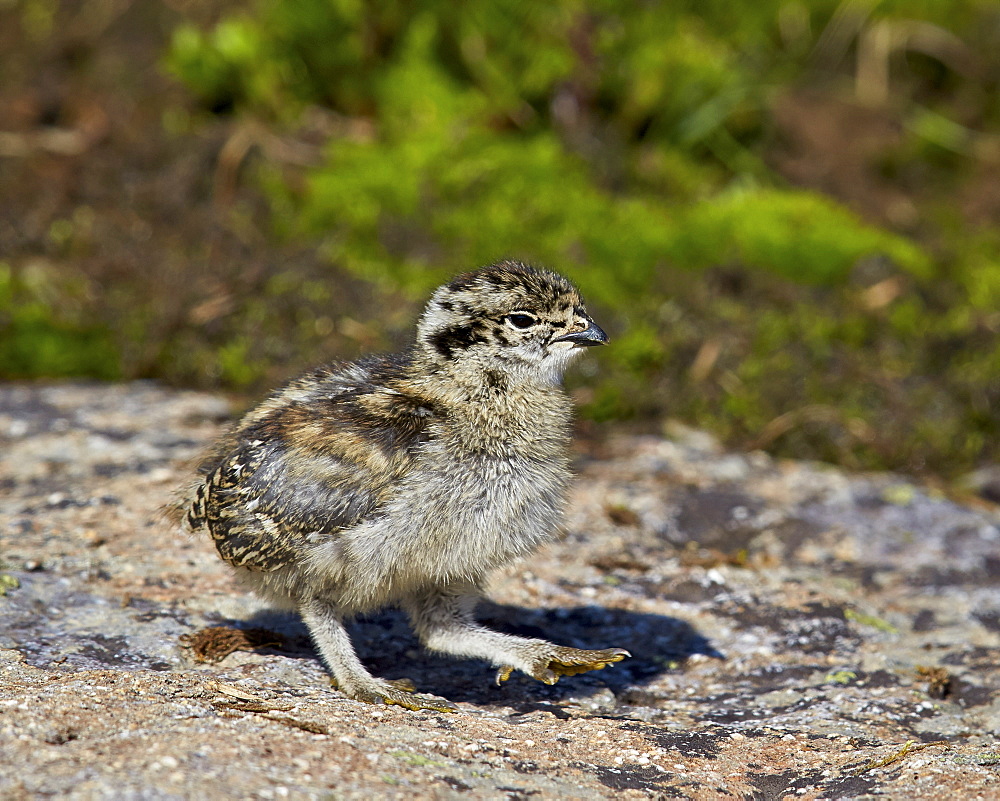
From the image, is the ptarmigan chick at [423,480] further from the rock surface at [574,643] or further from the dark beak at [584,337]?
the rock surface at [574,643]

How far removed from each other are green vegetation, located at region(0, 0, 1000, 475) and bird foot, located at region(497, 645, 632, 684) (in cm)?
362

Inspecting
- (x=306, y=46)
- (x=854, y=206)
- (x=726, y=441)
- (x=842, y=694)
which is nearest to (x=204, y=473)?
(x=842, y=694)

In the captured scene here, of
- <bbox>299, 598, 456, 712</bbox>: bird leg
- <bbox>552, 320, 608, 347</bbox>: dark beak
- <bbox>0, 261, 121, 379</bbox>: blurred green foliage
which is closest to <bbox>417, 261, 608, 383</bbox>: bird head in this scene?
<bbox>552, 320, 608, 347</bbox>: dark beak

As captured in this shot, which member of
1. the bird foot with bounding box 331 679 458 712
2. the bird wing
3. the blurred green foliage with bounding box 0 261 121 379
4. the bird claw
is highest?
the blurred green foliage with bounding box 0 261 121 379

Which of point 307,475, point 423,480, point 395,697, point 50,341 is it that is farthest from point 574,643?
point 50,341

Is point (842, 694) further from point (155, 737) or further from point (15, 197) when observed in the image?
point (15, 197)

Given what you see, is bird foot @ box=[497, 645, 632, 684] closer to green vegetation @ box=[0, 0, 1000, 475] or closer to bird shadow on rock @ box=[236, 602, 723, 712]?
bird shadow on rock @ box=[236, 602, 723, 712]

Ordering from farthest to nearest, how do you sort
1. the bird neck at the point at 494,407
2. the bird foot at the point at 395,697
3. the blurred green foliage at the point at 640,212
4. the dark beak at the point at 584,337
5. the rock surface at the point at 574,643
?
1. the blurred green foliage at the point at 640,212
2. the dark beak at the point at 584,337
3. the bird neck at the point at 494,407
4. the bird foot at the point at 395,697
5. the rock surface at the point at 574,643

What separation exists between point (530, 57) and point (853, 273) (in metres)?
3.20

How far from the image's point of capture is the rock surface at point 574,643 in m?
3.60

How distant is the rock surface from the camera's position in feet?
11.8

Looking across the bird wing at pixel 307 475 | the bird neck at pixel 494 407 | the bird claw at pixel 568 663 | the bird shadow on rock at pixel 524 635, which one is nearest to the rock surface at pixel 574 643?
the bird shadow on rock at pixel 524 635

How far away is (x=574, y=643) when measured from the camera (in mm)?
5336

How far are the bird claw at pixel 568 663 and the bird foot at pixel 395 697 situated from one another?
374 millimetres
